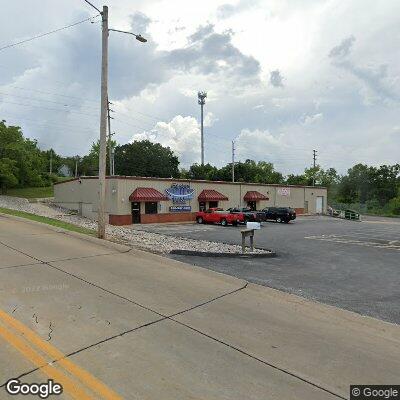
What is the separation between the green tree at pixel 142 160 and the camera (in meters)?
86.7

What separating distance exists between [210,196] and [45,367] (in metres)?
34.7

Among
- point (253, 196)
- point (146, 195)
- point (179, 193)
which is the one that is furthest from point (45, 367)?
point (253, 196)

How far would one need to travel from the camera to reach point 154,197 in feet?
111

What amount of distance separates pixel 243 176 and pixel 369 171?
3801 centimetres

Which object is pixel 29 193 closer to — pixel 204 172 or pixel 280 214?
pixel 280 214

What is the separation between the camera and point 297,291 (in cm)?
934

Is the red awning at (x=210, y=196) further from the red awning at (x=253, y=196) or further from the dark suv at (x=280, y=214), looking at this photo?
the dark suv at (x=280, y=214)

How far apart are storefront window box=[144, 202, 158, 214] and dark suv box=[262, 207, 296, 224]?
38.8 ft

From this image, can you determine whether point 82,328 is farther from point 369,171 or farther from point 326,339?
point 369,171

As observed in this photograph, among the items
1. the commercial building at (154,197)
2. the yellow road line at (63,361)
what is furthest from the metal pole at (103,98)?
the commercial building at (154,197)

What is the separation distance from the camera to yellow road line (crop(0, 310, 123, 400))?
4059 millimetres

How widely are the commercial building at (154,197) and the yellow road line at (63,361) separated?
26551 millimetres

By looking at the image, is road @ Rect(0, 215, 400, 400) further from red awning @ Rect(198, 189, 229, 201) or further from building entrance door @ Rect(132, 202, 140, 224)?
red awning @ Rect(198, 189, 229, 201)

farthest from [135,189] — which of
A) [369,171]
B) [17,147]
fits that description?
[369,171]
